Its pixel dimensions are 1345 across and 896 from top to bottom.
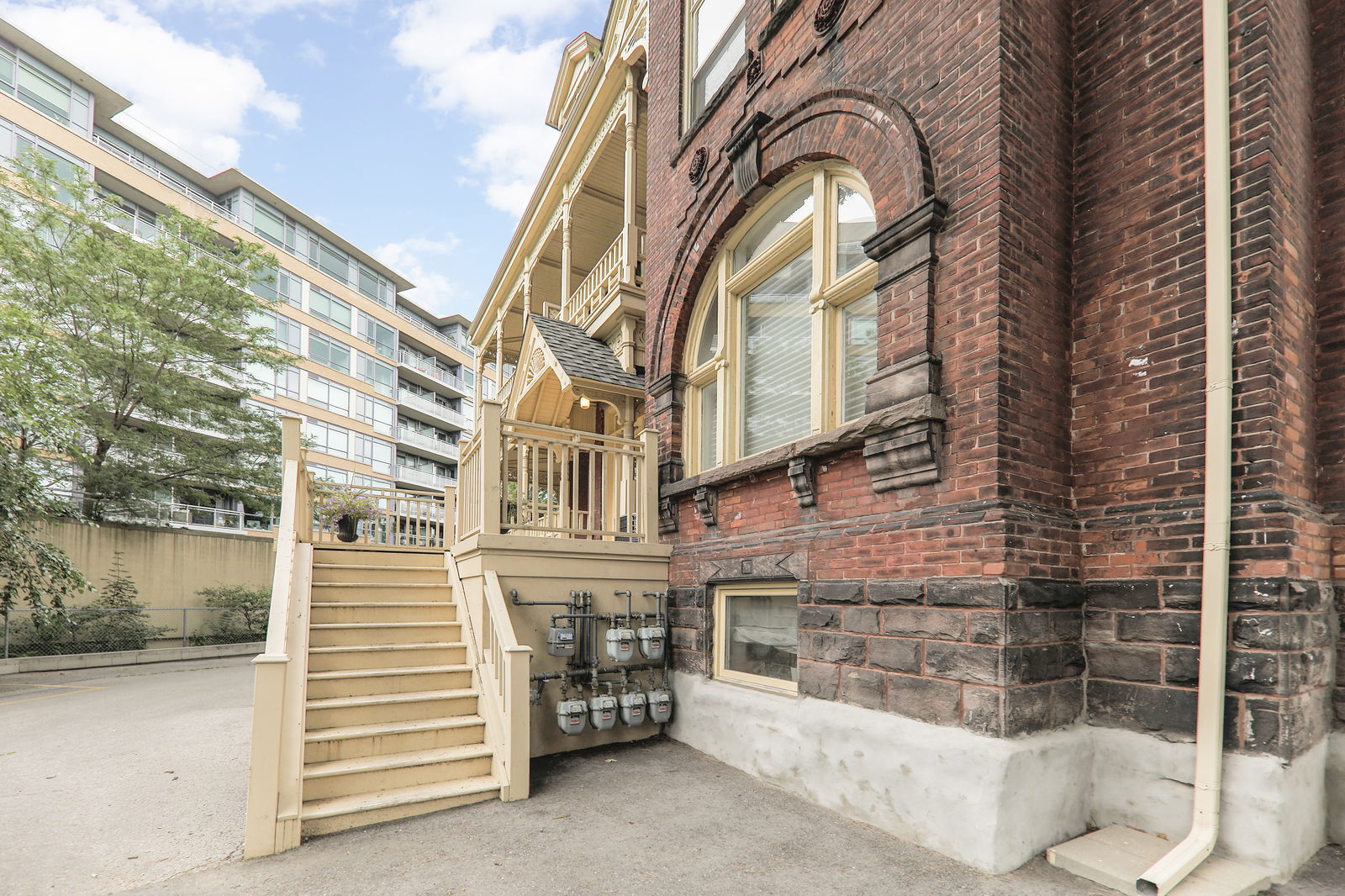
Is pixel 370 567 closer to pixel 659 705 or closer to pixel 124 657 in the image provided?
pixel 659 705

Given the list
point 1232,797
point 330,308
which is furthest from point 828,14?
point 330,308

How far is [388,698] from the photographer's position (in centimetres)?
546

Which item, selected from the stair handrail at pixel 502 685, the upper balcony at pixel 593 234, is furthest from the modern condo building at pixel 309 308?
the stair handrail at pixel 502 685

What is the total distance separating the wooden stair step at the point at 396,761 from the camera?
472cm

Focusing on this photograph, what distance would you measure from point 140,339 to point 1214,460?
2061cm

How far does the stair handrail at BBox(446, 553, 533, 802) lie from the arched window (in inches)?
101

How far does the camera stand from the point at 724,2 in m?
7.71

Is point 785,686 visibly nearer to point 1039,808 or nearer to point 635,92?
point 1039,808

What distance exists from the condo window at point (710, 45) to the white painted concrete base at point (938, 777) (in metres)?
6.26

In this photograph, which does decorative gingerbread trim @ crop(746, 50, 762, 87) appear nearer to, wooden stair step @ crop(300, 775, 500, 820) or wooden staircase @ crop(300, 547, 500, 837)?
wooden staircase @ crop(300, 547, 500, 837)

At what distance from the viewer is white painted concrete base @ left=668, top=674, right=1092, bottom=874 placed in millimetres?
3717

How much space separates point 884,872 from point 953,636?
1.36 metres

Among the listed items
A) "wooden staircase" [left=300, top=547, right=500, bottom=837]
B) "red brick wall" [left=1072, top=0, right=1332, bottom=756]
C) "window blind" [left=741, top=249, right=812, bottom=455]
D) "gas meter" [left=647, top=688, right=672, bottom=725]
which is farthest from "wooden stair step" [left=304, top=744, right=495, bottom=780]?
"red brick wall" [left=1072, top=0, right=1332, bottom=756]

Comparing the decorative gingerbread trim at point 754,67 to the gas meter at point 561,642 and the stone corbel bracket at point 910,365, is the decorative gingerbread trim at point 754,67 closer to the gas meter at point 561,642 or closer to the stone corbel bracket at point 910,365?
the stone corbel bracket at point 910,365
